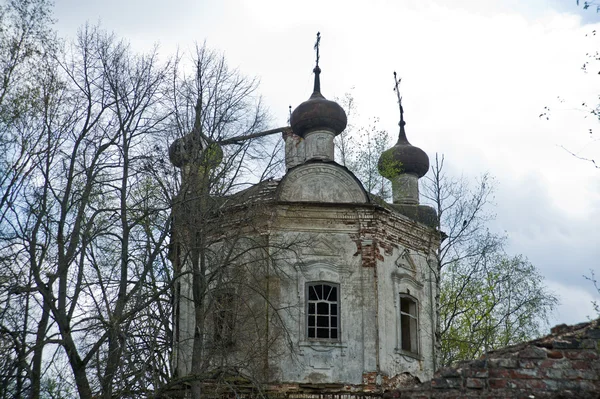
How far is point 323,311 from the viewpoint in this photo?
16641 mm

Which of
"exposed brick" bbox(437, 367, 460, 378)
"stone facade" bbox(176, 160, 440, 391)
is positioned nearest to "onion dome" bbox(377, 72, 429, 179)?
"stone facade" bbox(176, 160, 440, 391)

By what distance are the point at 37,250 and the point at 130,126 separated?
2.96 m

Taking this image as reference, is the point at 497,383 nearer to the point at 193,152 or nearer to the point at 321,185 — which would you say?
the point at 193,152

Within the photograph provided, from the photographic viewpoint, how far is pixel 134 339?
42.7 feet

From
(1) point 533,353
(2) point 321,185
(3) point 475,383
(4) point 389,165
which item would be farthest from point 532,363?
(4) point 389,165

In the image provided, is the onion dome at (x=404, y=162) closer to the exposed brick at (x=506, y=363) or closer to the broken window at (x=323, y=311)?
A: the broken window at (x=323, y=311)

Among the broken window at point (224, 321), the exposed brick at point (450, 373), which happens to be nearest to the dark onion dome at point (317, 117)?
the broken window at point (224, 321)

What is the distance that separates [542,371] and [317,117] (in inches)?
419

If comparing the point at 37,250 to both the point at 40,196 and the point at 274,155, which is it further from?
the point at 274,155

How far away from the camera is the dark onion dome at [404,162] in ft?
66.8

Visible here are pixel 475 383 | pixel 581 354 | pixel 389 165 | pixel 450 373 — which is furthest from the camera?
pixel 389 165

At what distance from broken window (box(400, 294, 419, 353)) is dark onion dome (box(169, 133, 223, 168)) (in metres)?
5.33

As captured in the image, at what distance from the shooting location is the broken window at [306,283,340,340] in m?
16.5

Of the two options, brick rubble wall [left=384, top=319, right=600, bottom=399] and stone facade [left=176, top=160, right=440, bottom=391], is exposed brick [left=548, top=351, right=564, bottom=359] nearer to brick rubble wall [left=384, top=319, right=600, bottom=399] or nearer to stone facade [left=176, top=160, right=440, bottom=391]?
brick rubble wall [left=384, top=319, right=600, bottom=399]
